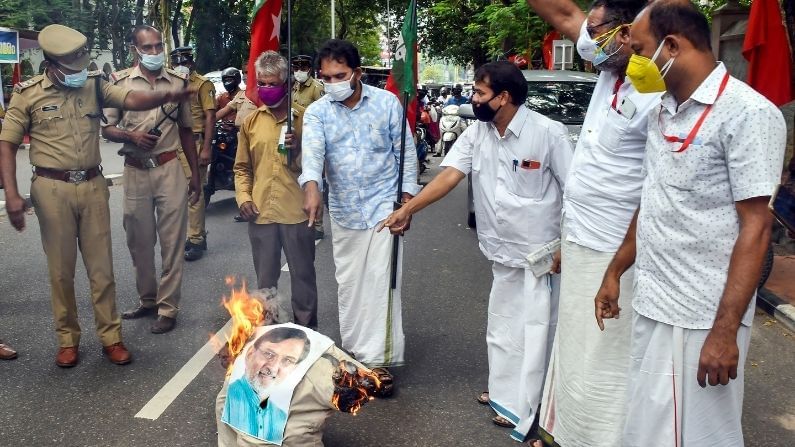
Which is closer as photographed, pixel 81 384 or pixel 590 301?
pixel 590 301

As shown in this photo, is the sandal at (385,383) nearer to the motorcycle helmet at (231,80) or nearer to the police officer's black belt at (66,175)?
the police officer's black belt at (66,175)

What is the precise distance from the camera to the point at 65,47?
4598 mm

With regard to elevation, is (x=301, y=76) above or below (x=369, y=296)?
above

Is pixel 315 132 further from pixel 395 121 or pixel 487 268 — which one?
pixel 487 268

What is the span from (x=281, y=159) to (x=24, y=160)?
1355 centimetres

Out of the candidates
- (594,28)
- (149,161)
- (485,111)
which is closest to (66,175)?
(149,161)

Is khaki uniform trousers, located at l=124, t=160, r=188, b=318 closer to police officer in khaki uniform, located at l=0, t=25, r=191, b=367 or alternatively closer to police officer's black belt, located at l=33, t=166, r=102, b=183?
police officer in khaki uniform, located at l=0, t=25, r=191, b=367

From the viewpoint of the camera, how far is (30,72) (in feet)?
88.1

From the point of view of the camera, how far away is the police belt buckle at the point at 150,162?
579 cm

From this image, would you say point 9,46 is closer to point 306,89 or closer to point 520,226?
point 306,89

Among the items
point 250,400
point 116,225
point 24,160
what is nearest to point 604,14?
point 250,400

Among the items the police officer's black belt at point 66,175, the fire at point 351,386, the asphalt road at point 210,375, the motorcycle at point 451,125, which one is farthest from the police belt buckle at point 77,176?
the motorcycle at point 451,125

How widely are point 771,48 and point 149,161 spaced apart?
5.71m

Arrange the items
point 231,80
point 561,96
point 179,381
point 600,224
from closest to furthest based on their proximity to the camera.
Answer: point 600,224 < point 179,381 < point 561,96 < point 231,80
